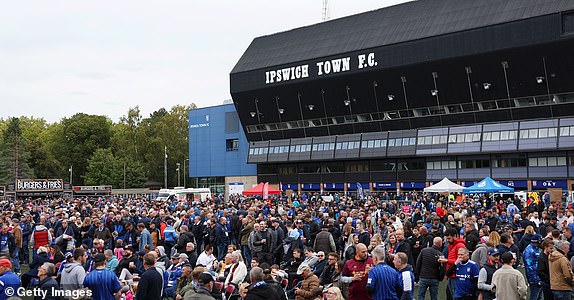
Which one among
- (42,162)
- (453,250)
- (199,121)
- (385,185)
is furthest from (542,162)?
(42,162)

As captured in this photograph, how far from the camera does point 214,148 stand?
8056 centimetres

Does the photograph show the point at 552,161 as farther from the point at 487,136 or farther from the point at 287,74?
the point at 287,74

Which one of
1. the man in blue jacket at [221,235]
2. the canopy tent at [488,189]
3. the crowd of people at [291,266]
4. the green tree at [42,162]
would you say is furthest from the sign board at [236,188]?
the crowd of people at [291,266]

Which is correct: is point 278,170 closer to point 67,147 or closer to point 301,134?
point 301,134

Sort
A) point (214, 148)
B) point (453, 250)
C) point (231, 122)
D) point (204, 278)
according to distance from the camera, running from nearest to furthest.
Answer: point (204, 278), point (453, 250), point (231, 122), point (214, 148)

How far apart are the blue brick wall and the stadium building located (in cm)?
406

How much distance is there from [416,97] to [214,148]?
32.1 m

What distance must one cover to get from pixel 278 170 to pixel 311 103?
11.7m

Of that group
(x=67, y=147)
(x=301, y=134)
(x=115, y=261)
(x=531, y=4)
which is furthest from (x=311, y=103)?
(x=67, y=147)

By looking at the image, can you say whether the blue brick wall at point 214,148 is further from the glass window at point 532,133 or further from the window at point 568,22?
the window at point 568,22

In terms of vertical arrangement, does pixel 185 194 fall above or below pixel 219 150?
below

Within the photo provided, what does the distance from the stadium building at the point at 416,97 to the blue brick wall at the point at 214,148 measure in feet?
13.3

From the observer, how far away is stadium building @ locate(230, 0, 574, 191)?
50000 mm

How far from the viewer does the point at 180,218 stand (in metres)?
22.5
